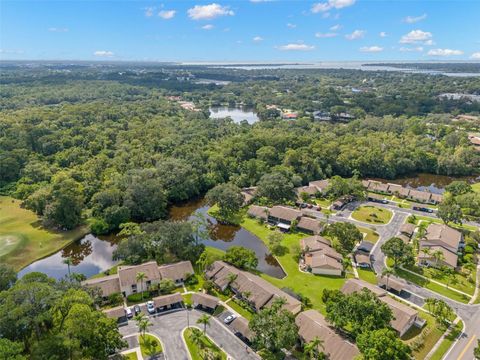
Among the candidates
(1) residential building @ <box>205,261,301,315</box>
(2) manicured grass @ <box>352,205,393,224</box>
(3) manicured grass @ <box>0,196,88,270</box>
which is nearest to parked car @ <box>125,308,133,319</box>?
(1) residential building @ <box>205,261,301,315</box>

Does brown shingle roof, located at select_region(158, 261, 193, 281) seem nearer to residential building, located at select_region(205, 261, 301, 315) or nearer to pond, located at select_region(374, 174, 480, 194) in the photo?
residential building, located at select_region(205, 261, 301, 315)

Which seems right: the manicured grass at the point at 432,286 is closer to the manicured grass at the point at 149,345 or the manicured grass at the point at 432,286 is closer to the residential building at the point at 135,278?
the residential building at the point at 135,278

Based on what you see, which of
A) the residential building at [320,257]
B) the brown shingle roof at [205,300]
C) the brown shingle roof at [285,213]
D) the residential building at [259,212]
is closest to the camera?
the brown shingle roof at [205,300]

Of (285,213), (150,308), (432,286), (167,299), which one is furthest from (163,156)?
(432,286)

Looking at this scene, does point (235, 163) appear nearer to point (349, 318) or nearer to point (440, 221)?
point (440, 221)

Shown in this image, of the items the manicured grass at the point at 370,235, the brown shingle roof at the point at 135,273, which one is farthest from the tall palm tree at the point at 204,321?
the manicured grass at the point at 370,235

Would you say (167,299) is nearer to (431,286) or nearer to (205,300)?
(205,300)

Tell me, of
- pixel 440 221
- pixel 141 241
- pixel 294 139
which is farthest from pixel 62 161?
pixel 440 221
